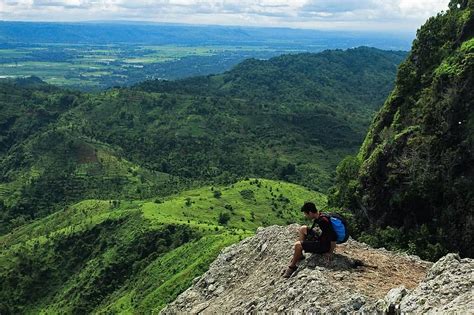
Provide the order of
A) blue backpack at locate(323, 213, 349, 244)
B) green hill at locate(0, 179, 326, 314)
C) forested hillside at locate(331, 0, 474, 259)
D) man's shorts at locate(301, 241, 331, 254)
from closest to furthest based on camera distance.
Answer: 1. blue backpack at locate(323, 213, 349, 244)
2. man's shorts at locate(301, 241, 331, 254)
3. forested hillside at locate(331, 0, 474, 259)
4. green hill at locate(0, 179, 326, 314)

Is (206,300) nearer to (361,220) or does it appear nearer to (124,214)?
(361,220)

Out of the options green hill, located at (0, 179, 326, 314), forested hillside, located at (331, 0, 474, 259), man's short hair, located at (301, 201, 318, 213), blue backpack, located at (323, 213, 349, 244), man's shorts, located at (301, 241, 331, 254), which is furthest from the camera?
green hill, located at (0, 179, 326, 314)

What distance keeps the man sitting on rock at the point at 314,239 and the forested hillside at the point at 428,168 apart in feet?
111

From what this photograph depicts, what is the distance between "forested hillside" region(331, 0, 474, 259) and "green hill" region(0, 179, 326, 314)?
70.5ft

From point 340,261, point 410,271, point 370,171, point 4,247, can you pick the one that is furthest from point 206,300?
point 4,247

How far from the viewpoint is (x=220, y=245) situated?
243 ft

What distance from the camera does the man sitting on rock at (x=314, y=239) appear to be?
23.0 m

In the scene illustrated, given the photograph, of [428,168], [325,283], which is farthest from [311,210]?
[428,168]

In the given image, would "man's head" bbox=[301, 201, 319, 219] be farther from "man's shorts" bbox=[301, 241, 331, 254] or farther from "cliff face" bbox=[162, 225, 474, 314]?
"cliff face" bbox=[162, 225, 474, 314]

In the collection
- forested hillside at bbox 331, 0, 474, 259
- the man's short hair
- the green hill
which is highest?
the man's short hair

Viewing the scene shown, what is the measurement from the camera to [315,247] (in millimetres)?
23625

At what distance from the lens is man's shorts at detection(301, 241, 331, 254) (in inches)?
925

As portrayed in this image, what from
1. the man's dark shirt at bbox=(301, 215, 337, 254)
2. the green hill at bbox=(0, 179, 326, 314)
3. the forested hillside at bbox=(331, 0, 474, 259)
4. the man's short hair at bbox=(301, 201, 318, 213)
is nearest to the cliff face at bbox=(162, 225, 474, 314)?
the man's dark shirt at bbox=(301, 215, 337, 254)

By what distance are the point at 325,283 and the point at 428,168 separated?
148 ft
